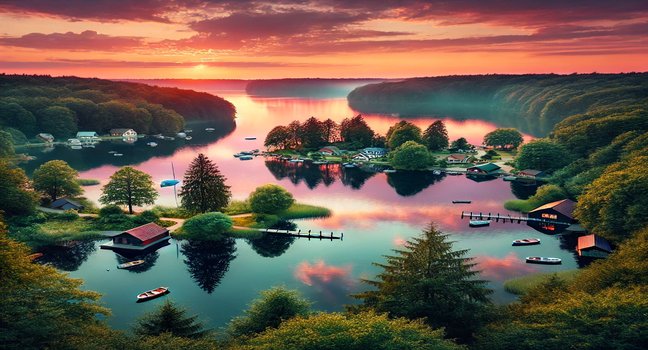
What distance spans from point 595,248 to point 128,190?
70.5 metres

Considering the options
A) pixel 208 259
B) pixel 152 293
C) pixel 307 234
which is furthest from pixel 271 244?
pixel 152 293

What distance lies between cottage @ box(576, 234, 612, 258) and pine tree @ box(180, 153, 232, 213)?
2109 inches

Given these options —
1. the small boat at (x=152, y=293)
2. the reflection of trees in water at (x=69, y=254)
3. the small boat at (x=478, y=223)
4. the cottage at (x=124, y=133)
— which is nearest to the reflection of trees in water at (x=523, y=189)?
the small boat at (x=478, y=223)

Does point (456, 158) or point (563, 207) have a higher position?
point (456, 158)

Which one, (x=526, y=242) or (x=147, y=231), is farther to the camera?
(x=147, y=231)

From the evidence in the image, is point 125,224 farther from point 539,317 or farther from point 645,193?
point 645,193

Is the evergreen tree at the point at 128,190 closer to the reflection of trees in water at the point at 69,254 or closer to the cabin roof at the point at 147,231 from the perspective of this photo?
the cabin roof at the point at 147,231

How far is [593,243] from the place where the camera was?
202 feet

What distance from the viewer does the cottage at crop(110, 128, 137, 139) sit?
194000 millimetres

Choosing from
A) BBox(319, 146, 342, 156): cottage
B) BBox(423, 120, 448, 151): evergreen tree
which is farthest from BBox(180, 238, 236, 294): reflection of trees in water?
BBox(423, 120, 448, 151): evergreen tree

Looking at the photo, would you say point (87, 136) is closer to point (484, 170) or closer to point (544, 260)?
point (484, 170)

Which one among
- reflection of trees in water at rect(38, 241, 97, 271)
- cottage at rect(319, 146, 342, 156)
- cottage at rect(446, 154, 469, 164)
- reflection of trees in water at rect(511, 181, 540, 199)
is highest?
cottage at rect(319, 146, 342, 156)

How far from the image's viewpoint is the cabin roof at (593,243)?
2405 inches

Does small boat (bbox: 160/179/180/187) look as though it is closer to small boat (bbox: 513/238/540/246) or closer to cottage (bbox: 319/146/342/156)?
cottage (bbox: 319/146/342/156)
